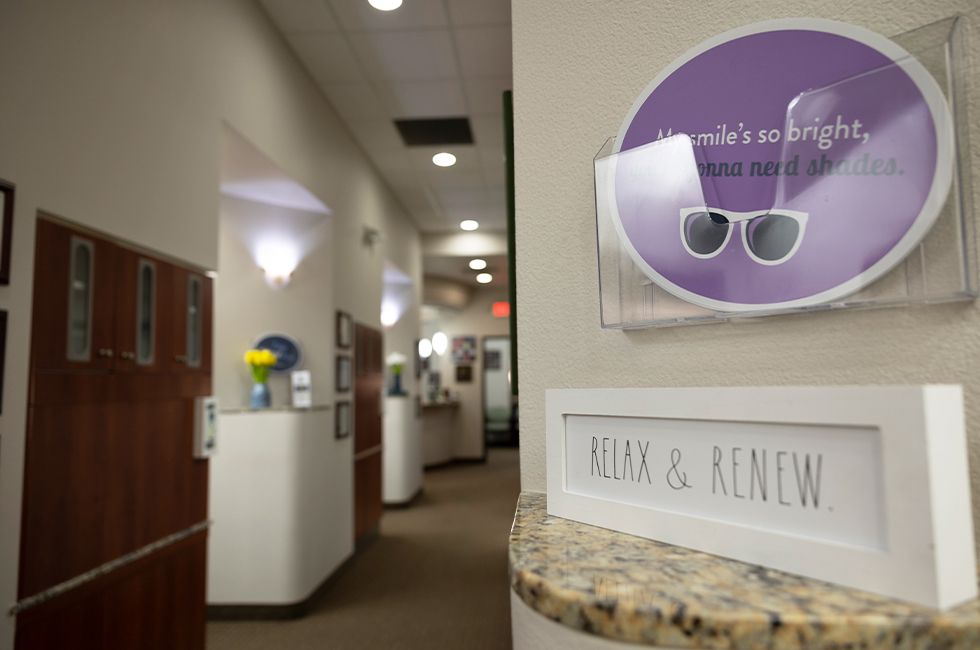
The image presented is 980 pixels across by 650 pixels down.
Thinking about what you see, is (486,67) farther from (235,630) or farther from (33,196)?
(235,630)

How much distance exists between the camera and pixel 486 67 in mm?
4379

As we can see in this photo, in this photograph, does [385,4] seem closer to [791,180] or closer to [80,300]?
[80,300]

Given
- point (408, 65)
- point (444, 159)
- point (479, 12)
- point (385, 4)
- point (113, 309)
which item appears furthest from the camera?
point (444, 159)

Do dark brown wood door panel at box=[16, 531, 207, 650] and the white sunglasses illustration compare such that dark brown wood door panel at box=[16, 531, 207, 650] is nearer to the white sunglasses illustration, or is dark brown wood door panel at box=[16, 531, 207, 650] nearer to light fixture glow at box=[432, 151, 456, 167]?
the white sunglasses illustration

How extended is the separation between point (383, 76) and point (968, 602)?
454 cm

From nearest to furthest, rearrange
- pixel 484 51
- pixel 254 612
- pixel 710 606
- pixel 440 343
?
pixel 710 606 < pixel 254 612 < pixel 484 51 < pixel 440 343

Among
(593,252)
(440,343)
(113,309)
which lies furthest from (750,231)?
(440,343)

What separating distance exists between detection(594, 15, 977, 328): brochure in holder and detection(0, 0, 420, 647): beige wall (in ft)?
5.78

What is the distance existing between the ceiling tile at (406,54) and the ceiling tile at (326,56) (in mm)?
84

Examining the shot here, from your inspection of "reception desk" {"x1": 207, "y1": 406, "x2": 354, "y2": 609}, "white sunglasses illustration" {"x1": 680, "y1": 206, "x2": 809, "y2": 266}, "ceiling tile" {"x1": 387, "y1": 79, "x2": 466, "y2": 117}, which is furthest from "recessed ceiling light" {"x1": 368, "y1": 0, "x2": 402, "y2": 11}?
"white sunglasses illustration" {"x1": 680, "y1": 206, "x2": 809, "y2": 266}

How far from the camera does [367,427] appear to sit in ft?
19.8

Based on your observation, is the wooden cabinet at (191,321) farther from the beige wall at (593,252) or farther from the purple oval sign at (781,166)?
the purple oval sign at (781,166)

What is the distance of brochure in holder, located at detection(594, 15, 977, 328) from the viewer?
0.76 m

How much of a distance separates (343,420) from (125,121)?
3157 millimetres
